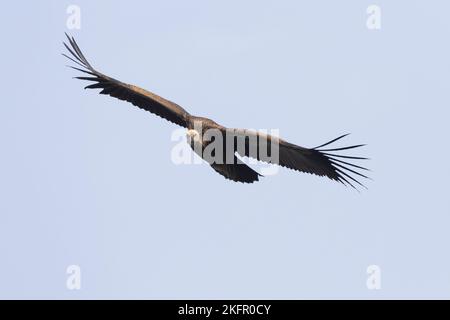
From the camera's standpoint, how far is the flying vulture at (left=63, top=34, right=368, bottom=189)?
21.4 m

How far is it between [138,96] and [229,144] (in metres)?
2.15

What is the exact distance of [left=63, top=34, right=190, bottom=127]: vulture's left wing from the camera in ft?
77.0

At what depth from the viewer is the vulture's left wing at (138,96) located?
23.5 m

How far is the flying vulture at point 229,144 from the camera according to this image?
21.4 meters

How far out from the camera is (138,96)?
78.6 ft

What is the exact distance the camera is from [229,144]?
22.7m
